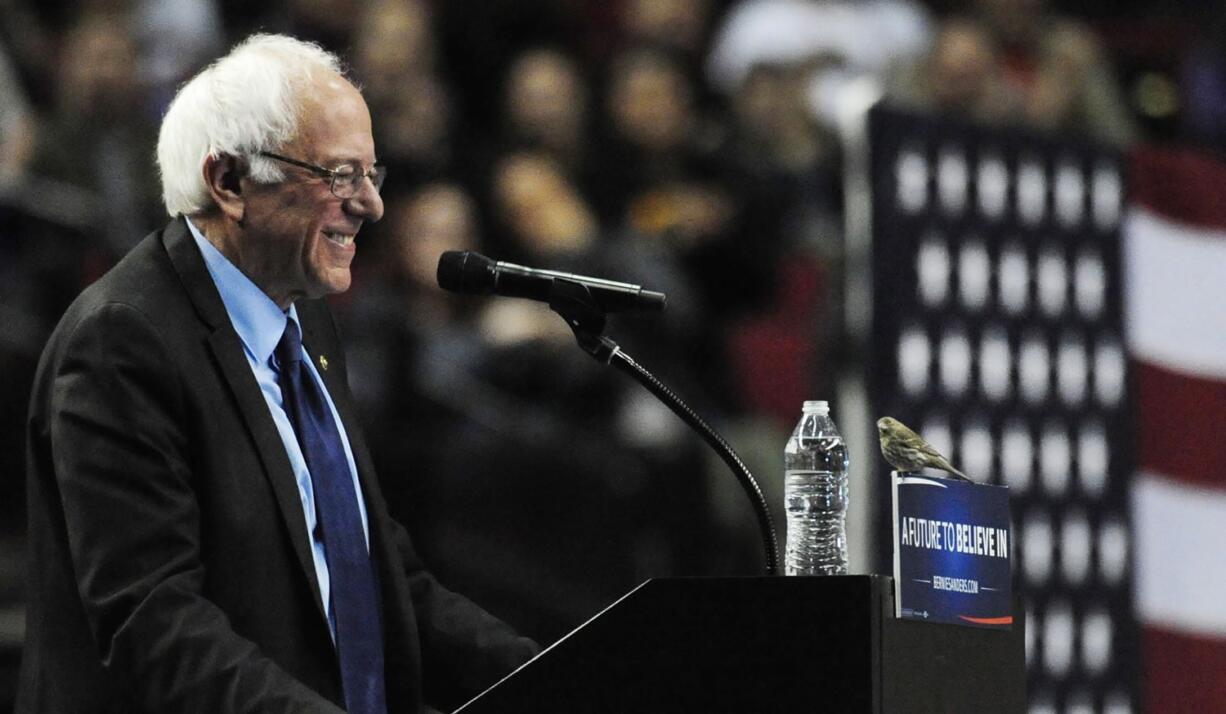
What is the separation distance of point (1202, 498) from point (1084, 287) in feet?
2.26

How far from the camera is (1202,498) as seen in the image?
206 inches

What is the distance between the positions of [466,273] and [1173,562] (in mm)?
3042

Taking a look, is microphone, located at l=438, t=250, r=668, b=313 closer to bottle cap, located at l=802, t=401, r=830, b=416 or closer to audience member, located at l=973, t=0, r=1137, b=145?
bottle cap, located at l=802, t=401, r=830, b=416

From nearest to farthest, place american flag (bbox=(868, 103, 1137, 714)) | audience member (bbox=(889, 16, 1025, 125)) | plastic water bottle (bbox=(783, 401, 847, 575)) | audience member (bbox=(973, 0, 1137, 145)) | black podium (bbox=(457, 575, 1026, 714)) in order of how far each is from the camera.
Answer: black podium (bbox=(457, 575, 1026, 714)), plastic water bottle (bbox=(783, 401, 847, 575)), american flag (bbox=(868, 103, 1137, 714)), audience member (bbox=(889, 16, 1025, 125)), audience member (bbox=(973, 0, 1137, 145))

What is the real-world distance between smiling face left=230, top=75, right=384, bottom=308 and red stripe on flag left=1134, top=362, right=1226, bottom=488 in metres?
2.86

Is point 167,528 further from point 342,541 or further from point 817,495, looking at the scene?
point 817,495

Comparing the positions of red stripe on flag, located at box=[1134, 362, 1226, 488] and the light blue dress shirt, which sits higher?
red stripe on flag, located at box=[1134, 362, 1226, 488]

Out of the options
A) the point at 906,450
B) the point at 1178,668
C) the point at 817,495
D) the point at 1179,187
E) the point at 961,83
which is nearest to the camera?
the point at 906,450

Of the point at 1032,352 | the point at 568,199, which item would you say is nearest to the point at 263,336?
the point at 1032,352

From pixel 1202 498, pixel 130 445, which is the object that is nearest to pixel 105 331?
pixel 130 445

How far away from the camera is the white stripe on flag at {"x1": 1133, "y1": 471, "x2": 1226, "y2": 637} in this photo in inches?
204

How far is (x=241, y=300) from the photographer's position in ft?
9.52

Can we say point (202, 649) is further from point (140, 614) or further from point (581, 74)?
point (581, 74)

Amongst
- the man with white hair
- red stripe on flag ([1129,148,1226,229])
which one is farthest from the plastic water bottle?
red stripe on flag ([1129,148,1226,229])
